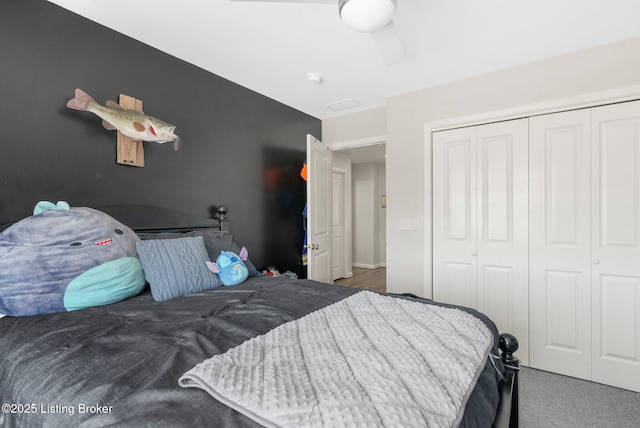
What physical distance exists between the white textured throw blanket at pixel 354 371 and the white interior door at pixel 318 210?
198 cm

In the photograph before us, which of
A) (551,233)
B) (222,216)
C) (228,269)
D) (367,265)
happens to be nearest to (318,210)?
(222,216)

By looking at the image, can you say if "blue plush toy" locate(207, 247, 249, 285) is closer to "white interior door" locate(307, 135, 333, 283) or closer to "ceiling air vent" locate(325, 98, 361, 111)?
"white interior door" locate(307, 135, 333, 283)

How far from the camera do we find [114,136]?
83.1 inches

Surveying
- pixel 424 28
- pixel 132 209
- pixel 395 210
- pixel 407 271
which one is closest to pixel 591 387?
pixel 407 271

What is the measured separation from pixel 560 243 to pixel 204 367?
280 cm

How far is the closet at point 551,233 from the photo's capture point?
88.2 inches

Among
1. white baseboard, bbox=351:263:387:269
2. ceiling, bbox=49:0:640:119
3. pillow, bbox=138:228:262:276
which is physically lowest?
white baseboard, bbox=351:263:387:269

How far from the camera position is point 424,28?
6.91 ft

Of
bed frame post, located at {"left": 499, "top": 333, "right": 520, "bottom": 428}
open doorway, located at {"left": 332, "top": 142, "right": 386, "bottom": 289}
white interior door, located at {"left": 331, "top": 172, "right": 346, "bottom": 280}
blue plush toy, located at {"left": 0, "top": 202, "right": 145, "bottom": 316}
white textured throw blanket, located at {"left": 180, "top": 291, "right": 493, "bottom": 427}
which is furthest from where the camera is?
open doorway, located at {"left": 332, "top": 142, "right": 386, "bottom": 289}

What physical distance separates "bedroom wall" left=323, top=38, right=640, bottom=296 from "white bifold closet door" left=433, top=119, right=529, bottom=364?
16 cm

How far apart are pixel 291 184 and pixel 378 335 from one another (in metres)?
2.74

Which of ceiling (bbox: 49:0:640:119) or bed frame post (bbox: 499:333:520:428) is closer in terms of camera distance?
bed frame post (bbox: 499:333:520:428)

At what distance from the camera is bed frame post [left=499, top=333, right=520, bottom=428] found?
121cm

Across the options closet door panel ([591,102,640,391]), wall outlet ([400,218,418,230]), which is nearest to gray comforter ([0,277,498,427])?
closet door panel ([591,102,640,391])
